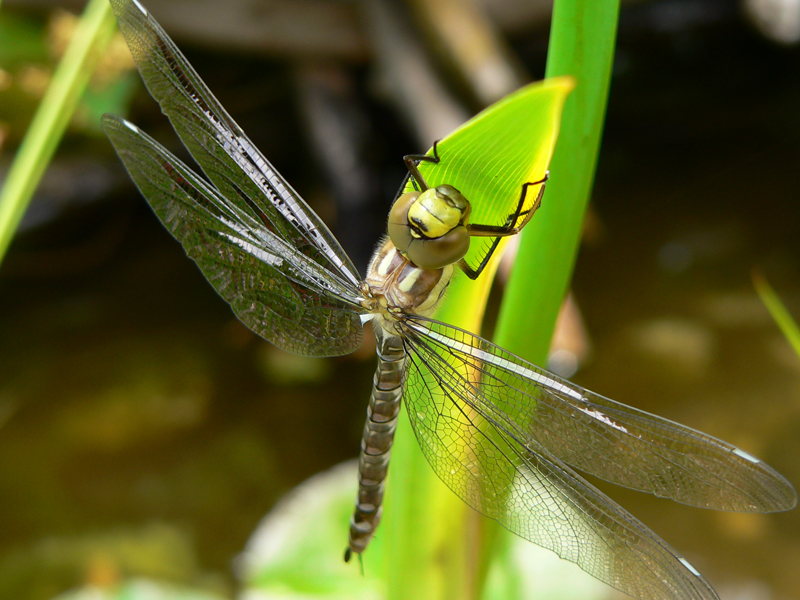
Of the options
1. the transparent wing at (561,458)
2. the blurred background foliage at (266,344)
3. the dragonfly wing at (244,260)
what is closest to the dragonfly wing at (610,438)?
the transparent wing at (561,458)

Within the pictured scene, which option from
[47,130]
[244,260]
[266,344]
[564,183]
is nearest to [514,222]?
[564,183]

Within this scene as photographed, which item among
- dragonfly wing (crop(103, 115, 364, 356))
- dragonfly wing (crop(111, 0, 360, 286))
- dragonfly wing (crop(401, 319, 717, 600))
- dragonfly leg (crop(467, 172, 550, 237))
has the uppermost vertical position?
dragonfly wing (crop(111, 0, 360, 286))

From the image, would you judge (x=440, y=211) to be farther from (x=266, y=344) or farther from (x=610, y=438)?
(x=266, y=344)

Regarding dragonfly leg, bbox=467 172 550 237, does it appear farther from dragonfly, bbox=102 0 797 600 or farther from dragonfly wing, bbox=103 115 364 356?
dragonfly wing, bbox=103 115 364 356

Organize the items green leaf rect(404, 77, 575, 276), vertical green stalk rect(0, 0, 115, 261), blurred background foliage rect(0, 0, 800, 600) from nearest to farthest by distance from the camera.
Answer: green leaf rect(404, 77, 575, 276)
vertical green stalk rect(0, 0, 115, 261)
blurred background foliage rect(0, 0, 800, 600)

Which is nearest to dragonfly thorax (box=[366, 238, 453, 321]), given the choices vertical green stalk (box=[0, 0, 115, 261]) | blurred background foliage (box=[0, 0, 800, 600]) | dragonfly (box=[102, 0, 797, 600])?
dragonfly (box=[102, 0, 797, 600])

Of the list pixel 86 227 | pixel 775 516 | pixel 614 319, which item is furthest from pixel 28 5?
pixel 775 516

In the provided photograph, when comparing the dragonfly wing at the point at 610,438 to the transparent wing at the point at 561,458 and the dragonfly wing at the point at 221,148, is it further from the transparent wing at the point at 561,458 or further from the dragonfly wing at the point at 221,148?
the dragonfly wing at the point at 221,148
